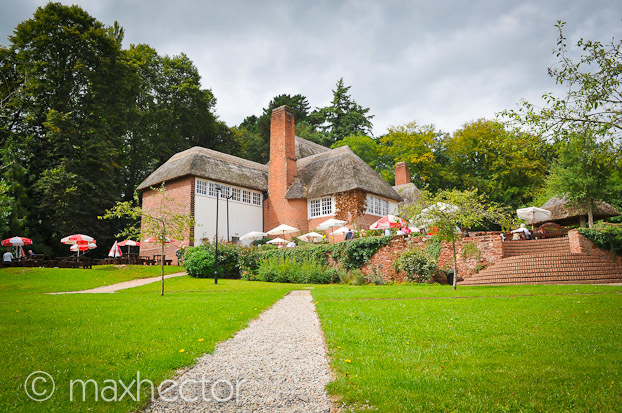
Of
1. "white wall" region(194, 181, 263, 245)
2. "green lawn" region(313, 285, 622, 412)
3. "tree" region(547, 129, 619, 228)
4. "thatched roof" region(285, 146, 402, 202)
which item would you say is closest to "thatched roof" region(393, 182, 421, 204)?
"thatched roof" region(285, 146, 402, 202)

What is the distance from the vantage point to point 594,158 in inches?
381

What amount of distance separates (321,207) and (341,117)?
28.7 m

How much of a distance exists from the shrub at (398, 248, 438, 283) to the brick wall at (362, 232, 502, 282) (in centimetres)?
51

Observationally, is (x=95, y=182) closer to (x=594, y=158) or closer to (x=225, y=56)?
(x=225, y=56)

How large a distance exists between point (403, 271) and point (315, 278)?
447 cm

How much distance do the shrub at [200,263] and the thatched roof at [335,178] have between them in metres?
10.9

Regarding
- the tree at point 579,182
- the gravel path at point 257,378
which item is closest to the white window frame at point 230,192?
the tree at point 579,182

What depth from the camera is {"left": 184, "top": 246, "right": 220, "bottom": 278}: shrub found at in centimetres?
2343

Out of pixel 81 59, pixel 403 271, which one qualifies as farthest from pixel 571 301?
pixel 81 59

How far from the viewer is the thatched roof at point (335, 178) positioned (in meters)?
31.1

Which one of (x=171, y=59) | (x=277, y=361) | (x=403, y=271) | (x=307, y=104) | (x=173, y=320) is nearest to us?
(x=277, y=361)

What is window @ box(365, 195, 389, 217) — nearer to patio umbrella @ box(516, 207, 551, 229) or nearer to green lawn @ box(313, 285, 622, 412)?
patio umbrella @ box(516, 207, 551, 229)

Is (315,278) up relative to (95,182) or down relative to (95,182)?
down

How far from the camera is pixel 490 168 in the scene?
4128 centimetres
